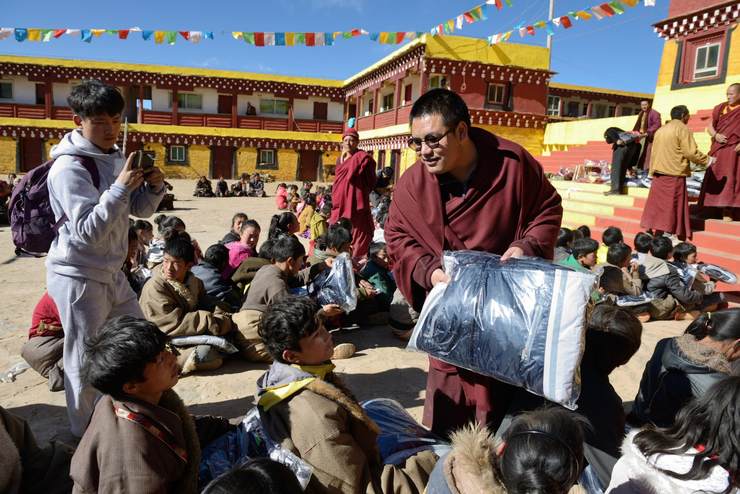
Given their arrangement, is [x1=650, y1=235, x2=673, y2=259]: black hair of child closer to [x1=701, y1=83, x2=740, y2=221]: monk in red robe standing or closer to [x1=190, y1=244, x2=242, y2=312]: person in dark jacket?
[x1=701, y1=83, x2=740, y2=221]: monk in red robe standing

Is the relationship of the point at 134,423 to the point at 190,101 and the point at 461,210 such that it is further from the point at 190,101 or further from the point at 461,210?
the point at 190,101

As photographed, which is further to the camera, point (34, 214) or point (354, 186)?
point (354, 186)

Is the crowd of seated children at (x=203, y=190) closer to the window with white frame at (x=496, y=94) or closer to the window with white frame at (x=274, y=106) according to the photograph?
the window with white frame at (x=274, y=106)

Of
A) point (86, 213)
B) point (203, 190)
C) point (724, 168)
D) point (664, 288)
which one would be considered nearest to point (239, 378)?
point (86, 213)

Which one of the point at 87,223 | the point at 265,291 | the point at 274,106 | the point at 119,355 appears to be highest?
the point at 274,106

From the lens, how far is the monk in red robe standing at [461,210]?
2088 millimetres

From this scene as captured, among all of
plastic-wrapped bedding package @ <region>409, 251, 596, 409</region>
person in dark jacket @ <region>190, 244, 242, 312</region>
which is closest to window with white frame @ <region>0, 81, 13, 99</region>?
person in dark jacket @ <region>190, 244, 242, 312</region>

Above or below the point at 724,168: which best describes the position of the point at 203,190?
below

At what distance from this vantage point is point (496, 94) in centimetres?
1834

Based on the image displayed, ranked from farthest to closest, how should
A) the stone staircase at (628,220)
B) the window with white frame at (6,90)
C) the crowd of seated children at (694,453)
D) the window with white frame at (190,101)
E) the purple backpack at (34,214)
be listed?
1. the window with white frame at (190,101)
2. the window with white frame at (6,90)
3. the stone staircase at (628,220)
4. the purple backpack at (34,214)
5. the crowd of seated children at (694,453)

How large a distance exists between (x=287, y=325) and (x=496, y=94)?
59.0ft

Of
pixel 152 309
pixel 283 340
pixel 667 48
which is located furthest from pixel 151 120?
pixel 283 340

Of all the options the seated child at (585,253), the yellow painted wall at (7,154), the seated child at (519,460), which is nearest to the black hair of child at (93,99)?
the seated child at (519,460)

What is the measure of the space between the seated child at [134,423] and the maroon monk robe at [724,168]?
7623 mm
